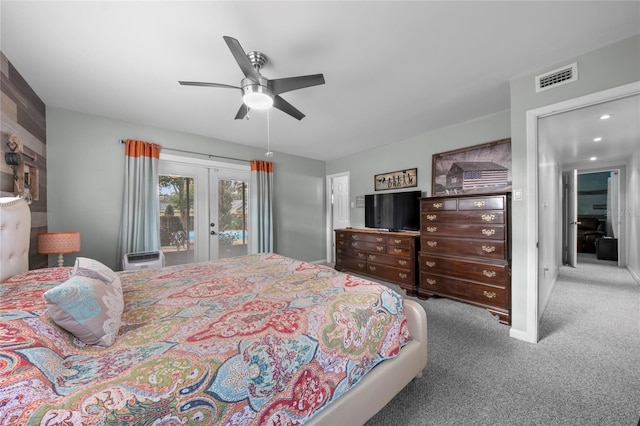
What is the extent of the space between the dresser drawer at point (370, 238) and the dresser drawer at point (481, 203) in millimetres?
1278

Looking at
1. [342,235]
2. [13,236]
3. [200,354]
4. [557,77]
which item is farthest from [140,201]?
[557,77]

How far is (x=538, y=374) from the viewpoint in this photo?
1712 millimetres

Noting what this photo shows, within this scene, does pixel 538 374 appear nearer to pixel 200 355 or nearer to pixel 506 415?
pixel 506 415

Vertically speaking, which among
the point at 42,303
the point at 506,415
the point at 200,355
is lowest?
the point at 506,415

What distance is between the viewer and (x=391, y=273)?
3.69 metres

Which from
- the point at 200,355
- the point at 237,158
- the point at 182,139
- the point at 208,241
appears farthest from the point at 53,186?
the point at 200,355

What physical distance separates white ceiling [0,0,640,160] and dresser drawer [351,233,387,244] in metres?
1.96

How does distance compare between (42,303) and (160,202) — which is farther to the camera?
(160,202)

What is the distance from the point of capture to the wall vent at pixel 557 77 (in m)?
1.92

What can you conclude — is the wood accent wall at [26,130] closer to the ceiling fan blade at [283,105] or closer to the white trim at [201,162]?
the white trim at [201,162]

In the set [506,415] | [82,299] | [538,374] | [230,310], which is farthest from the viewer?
[538,374]

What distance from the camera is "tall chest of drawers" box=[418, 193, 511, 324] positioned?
8.35 feet

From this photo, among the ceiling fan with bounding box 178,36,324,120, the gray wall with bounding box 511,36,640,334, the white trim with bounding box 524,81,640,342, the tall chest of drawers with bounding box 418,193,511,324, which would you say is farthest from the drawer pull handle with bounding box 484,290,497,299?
the ceiling fan with bounding box 178,36,324,120

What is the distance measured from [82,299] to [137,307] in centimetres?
36
